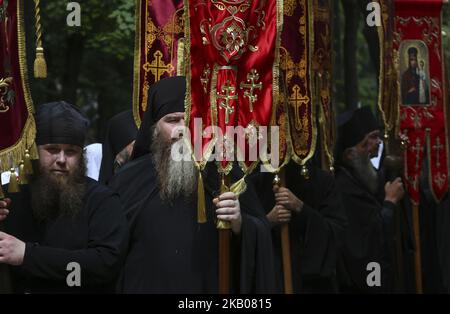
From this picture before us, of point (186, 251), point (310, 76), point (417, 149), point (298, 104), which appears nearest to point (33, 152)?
point (186, 251)

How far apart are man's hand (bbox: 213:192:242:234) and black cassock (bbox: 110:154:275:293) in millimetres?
238

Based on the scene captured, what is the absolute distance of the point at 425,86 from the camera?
11281mm

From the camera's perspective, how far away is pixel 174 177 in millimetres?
7449

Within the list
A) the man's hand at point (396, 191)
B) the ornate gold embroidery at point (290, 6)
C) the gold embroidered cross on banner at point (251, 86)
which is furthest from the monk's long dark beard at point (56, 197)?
the man's hand at point (396, 191)

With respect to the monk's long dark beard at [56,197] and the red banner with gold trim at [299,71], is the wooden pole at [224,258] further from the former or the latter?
the red banner with gold trim at [299,71]

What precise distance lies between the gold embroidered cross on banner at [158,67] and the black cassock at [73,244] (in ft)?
6.48

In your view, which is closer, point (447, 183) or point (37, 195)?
point (37, 195)

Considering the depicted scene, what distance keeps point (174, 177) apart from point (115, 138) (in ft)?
8.06

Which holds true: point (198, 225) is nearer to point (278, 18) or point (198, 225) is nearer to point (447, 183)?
point (278, 18)

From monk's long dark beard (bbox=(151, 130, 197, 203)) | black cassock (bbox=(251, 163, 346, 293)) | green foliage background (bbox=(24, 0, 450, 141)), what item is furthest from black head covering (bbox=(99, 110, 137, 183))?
green foliage background (bbox=(24, 0, 450, 141))

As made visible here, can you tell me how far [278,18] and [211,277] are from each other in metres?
1.53

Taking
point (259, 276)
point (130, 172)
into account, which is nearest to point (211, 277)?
point (259, 276)

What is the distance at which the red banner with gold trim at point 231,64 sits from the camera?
7.27 m

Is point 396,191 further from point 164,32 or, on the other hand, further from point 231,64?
point 231,64
